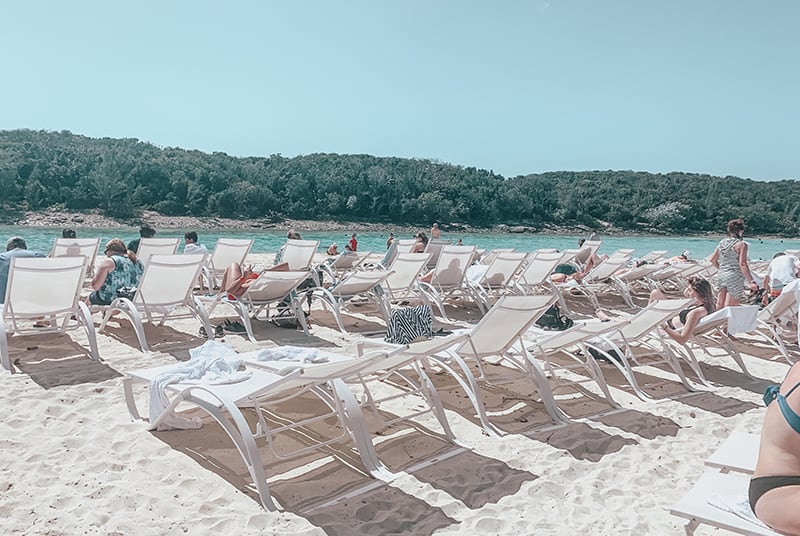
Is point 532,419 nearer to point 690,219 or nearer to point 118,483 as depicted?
point 118,483

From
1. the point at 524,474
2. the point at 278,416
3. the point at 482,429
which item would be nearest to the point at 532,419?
the point at 482,429

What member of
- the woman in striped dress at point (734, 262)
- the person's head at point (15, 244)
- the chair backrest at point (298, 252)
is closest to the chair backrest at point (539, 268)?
the woman in striped dress at point (734, 262)

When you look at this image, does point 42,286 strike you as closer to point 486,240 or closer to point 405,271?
point 405,271

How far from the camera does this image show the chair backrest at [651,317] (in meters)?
4.66

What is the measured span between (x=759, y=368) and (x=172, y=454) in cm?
501

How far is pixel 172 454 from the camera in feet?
10.1

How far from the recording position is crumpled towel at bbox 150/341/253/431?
321cm

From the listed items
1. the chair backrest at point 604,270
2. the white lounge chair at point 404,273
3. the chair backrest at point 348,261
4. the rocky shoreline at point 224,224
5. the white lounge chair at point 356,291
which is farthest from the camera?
the rocky shoreline at point 224,224

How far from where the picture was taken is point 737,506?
1870 mm

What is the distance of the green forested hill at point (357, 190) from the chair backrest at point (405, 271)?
4520 centimetres

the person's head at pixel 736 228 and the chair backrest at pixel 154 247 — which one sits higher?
the person's head at pixel 736 228

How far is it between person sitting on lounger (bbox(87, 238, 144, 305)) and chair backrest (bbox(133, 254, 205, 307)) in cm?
61

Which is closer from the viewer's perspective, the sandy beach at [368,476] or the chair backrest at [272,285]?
the sandy beach at [368,476]

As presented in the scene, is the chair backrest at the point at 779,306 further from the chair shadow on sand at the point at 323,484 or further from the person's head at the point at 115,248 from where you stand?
the person's head at the point at 115,248
